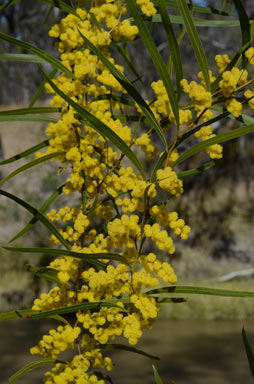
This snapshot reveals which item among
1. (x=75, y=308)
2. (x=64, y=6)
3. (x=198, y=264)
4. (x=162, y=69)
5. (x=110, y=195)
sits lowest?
(x=198, y=264)

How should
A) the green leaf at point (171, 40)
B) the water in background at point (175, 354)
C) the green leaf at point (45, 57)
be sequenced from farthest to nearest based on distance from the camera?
the water in background at point (175, 354)
the green leaf at point (45, 57)
the green leaf at point (171, 40)

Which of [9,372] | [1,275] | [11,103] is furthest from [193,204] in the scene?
[11,103]

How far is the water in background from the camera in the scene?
3111 millimetres

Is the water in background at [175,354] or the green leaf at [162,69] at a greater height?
the green leaf at [162,69]

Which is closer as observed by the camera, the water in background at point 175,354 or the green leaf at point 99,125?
the green leaf at point 99,125

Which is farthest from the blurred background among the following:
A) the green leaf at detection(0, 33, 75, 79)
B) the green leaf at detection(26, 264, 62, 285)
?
the green leaf at detection(0, 33, 75, 79)

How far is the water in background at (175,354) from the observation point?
311cm

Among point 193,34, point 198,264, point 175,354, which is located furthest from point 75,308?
point 198,264

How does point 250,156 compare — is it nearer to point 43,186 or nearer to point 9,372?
point 43,186

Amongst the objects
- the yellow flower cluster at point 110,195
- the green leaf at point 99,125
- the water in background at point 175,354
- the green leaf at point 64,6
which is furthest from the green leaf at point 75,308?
the water in background at point 175,354

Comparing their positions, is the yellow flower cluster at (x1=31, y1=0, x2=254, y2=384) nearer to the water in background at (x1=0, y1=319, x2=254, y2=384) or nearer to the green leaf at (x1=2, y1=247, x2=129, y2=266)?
the green leaf at (x1=2, y1=247, x2=129, y2=266)

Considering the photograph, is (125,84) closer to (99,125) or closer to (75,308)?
(99,125)

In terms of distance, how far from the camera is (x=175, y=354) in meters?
3.52

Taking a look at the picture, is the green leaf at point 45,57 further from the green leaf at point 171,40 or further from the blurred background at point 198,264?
the blurred background at point 198,264
